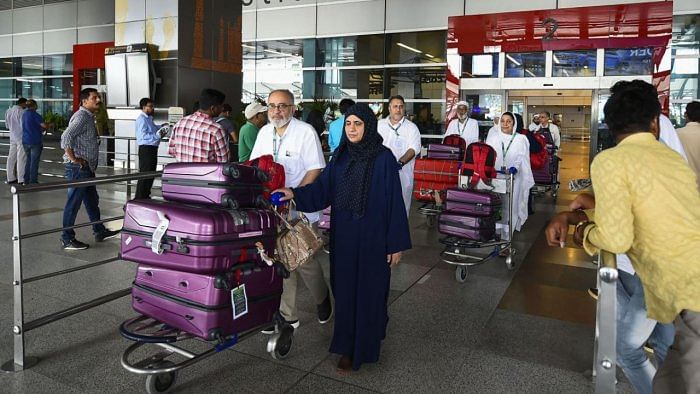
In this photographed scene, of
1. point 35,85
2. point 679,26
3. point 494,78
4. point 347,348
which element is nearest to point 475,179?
point 347,348

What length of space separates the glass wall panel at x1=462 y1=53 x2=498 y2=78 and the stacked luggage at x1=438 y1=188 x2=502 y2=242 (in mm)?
8760

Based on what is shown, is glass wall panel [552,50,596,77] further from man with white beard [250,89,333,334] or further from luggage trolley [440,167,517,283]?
man with white beard [250,89,333,334]

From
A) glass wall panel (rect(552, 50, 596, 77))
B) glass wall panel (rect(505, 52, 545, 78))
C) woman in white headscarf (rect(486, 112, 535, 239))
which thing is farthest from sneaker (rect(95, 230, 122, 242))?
glass wall panel (rect(552, 50, 596, 77))

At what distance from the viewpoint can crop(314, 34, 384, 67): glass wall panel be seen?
1591 centimetres

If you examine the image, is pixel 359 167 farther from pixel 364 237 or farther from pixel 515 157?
pixel 515 157

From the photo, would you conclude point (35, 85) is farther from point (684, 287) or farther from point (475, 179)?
point (684, 287)

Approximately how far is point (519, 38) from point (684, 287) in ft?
41.9

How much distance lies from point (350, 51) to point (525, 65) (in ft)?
16.6

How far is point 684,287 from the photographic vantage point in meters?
2.11


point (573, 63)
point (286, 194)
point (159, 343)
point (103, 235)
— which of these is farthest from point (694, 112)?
point (573, 63)

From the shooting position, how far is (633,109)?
233cm

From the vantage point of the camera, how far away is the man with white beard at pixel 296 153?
4281 millimetres

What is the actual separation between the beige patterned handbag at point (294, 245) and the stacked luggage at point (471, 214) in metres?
2.92

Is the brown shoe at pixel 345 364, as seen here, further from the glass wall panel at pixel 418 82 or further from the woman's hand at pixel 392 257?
the glass wall panel at pixel 418 82
